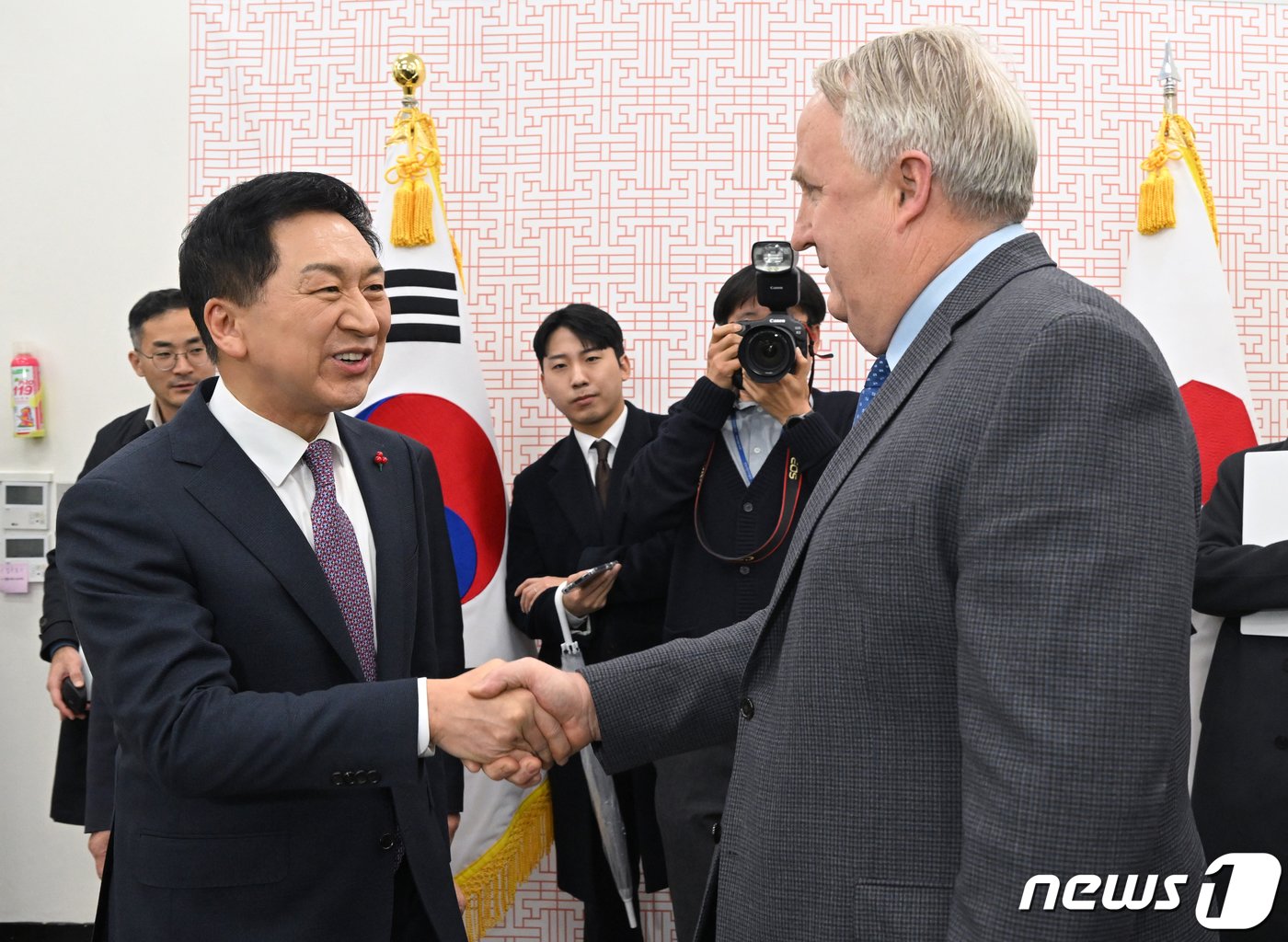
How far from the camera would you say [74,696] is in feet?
8.85

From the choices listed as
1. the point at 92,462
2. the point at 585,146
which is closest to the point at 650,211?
the point at 585,146

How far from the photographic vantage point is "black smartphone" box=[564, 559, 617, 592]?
2.54 metres

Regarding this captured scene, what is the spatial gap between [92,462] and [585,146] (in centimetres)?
157

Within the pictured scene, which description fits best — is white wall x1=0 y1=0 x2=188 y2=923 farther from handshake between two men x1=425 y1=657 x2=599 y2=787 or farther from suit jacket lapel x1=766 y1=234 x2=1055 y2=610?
suit jacket lapel x1=766 y1=234 x2=1055 y2=610

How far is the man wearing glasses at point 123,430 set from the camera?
274cm

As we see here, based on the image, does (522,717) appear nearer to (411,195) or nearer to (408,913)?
(408,913)

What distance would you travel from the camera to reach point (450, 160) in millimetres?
3250

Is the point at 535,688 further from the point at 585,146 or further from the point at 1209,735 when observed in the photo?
the point at 585,146

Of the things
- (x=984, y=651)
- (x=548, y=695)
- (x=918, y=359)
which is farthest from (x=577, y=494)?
(x=984, y=651)

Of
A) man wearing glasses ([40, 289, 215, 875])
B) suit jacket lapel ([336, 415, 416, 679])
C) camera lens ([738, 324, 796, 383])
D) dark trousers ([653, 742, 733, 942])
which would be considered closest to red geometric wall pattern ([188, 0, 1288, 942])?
man wearing glasses ([40, 289, 215, 875])

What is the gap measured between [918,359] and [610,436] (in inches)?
72.7

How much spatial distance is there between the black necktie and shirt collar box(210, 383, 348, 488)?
4.62 ft

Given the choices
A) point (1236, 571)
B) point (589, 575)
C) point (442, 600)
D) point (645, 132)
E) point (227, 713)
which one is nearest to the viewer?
point (227, 713)

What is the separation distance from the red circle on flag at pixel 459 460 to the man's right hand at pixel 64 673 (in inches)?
35.2
